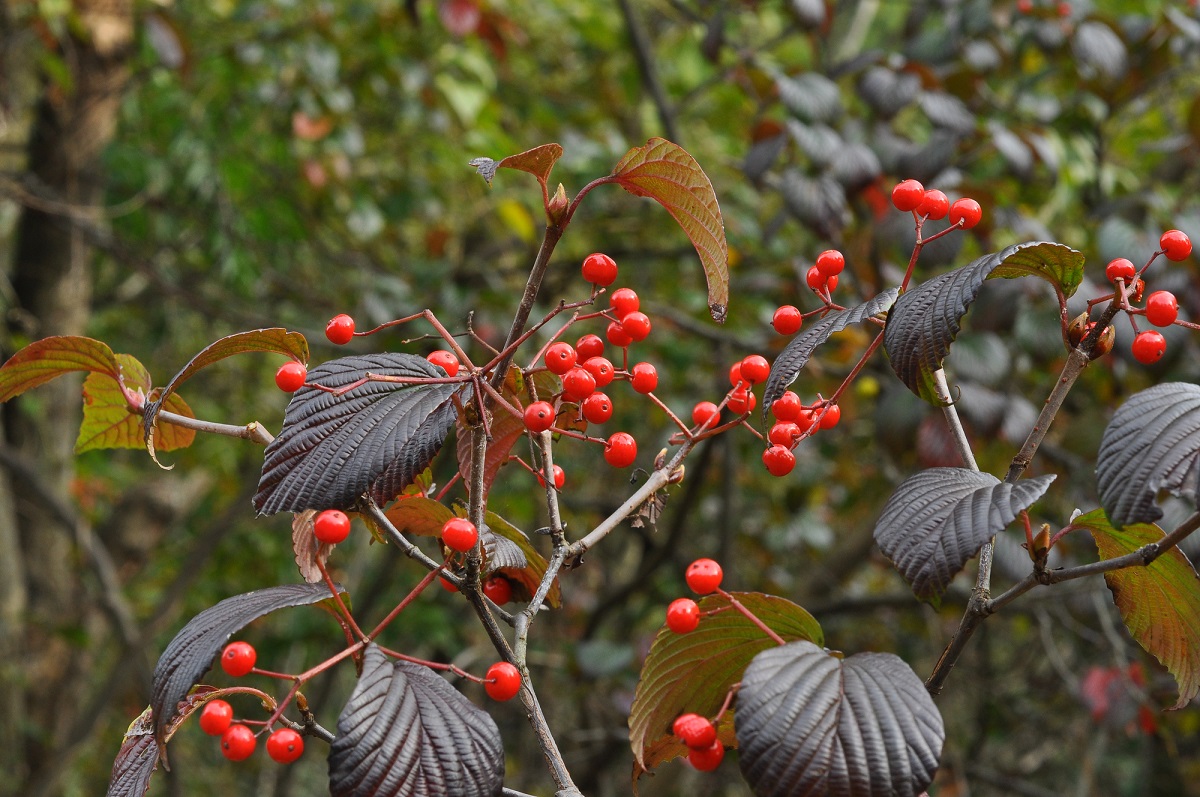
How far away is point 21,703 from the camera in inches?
161

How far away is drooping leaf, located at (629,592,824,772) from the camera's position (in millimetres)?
836

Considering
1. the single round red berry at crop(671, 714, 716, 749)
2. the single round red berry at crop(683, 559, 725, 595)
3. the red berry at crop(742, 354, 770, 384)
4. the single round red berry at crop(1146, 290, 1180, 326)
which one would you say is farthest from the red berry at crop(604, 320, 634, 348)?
the single round red berry at crop(1146, 290, 1180, 326)

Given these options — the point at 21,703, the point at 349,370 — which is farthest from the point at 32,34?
the point at 349,370

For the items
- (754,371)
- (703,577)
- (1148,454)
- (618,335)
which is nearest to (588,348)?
(618,335)

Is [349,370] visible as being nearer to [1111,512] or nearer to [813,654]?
[813,654]

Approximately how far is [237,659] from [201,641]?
55 mm

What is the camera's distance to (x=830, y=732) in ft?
2.19

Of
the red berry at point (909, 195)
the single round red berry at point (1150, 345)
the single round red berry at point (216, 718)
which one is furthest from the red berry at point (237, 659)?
the single round red berry at point (1150, 345)

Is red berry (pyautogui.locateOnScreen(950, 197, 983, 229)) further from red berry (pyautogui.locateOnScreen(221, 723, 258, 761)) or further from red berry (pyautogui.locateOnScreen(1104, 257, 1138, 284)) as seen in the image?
red berry (pyautogui.locateOnScreen(221, 723, 258, 761))

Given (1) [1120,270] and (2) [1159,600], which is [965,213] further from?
(2) [1159,600]

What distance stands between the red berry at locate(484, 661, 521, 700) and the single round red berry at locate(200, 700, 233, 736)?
0.20 meters

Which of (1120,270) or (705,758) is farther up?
(1120,270)

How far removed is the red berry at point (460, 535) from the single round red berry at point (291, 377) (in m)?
0.19

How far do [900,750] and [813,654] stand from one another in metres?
0.09
